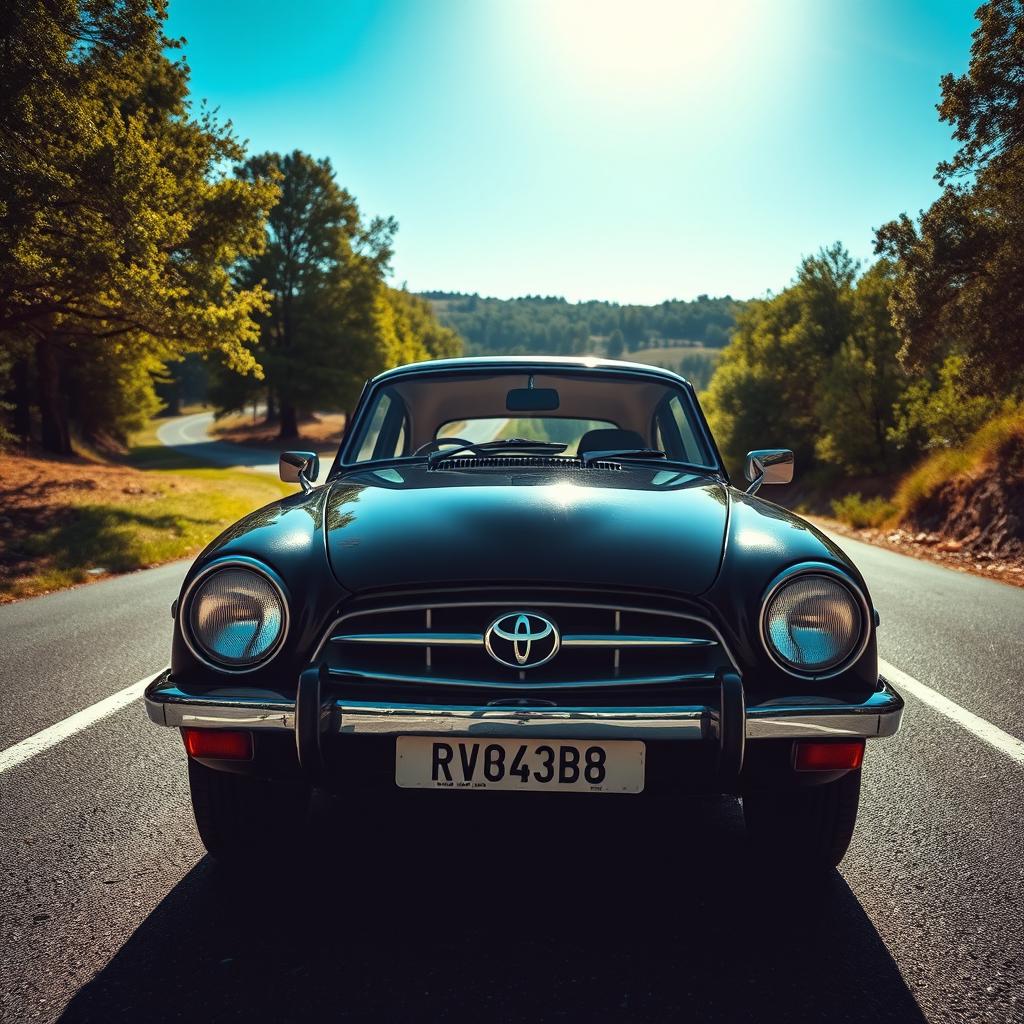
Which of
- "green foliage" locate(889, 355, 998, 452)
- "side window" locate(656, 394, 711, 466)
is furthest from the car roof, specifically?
"green foliage" locate(889, 355, 998, 452)

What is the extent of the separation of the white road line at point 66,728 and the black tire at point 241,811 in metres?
1.03

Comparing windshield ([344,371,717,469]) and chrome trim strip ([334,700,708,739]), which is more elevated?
windshield ([344,371,717,469])

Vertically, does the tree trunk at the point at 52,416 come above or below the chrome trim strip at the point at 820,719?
below

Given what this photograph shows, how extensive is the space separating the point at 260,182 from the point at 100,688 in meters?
17.2

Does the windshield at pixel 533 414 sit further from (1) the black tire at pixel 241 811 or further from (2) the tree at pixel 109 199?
(2) the tree at pixel 109 199

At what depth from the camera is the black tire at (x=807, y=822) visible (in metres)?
2.56

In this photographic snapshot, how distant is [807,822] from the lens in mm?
2586

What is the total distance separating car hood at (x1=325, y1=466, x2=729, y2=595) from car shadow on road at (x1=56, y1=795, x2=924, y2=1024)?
2.12 ft

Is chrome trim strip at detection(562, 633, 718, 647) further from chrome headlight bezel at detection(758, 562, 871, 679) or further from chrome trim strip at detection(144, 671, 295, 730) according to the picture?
chrome trim strip at detection(144, 671, 295, 730)

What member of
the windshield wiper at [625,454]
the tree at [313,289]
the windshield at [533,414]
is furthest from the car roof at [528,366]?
the tree at [313,289]

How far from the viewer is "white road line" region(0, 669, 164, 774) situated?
370 cm

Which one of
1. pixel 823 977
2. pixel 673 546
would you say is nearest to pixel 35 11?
pixel 673 546

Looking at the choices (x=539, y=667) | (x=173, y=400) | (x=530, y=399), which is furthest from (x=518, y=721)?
(x=173, y=400)

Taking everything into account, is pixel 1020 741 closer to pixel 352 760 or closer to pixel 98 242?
pixel 352 760
